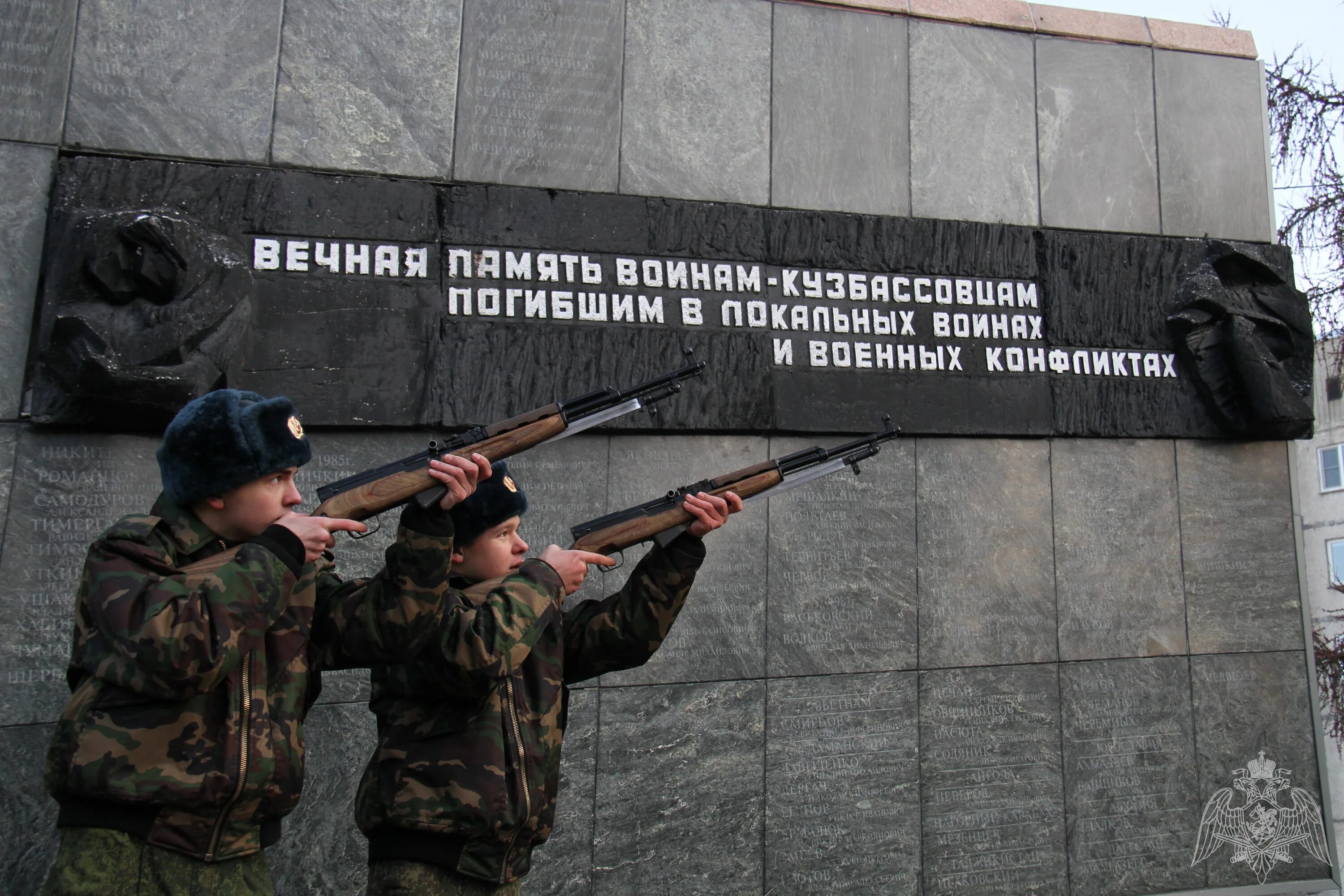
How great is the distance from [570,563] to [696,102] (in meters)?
3.19

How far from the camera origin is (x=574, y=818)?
4582mm

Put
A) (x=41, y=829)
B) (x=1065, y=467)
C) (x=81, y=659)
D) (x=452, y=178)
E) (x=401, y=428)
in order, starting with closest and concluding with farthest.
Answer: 1. (x=81, y=659)
2. (x=41, y=829)
3. (x=401, y=428)
4. (x=452, y=178)
5. (x=1065, y=467)

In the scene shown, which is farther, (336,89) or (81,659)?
(336,89)

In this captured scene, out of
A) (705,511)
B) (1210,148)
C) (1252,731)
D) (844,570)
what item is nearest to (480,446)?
(705,511)

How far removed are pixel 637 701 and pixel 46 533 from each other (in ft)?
8.63

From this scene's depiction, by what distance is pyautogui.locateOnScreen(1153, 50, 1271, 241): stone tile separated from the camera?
602cm

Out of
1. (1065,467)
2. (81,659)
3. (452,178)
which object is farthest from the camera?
(1065,467)

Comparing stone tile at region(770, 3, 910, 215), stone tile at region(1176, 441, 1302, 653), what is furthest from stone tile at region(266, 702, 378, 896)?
stone tile at region(1176, 441, 1302, 653)

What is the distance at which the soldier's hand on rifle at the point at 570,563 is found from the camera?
119 inches

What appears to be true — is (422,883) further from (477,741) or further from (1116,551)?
(1116,551)

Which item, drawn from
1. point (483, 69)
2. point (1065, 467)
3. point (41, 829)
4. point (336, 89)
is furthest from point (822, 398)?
point (41, 829)

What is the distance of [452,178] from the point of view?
4996 millimetres

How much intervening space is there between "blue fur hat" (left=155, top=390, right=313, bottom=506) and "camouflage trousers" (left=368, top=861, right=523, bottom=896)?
3.66ft

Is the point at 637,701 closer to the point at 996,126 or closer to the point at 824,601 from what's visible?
the point at 824,601
